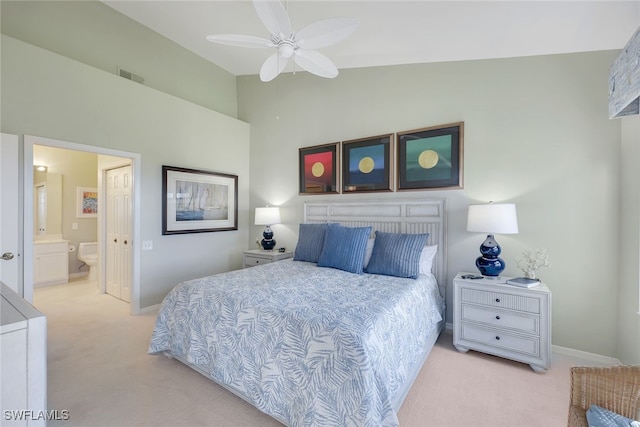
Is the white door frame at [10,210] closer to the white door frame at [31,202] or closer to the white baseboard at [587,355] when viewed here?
the white door frame at [31,202]

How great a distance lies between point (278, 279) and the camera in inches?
106

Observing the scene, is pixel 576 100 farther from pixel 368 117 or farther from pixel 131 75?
pixel 131 75

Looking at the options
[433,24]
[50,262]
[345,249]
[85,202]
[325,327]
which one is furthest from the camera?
[85,202]

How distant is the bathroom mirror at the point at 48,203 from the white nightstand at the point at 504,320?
7.12 meters

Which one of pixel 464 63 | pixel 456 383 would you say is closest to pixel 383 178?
pixel 464 63

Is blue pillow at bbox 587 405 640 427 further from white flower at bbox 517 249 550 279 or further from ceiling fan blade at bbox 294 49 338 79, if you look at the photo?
ceiling fan blade at bbox 294 49 338 79

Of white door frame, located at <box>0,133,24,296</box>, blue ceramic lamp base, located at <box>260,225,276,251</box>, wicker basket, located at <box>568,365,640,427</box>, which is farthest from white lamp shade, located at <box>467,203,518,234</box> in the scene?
white door frame, located at <box>0,133,24,296</box>

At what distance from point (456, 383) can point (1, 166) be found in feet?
14.4

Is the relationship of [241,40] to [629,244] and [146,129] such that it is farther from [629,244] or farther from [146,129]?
[629,244]

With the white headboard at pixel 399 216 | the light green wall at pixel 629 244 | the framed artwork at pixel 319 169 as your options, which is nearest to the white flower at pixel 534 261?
the light green wall at pixel 629 244

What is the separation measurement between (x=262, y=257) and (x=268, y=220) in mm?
575

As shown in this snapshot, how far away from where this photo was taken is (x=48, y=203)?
5539mm

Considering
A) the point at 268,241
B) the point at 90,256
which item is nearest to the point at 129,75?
the point at 268,241

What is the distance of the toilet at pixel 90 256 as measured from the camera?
5473mm
